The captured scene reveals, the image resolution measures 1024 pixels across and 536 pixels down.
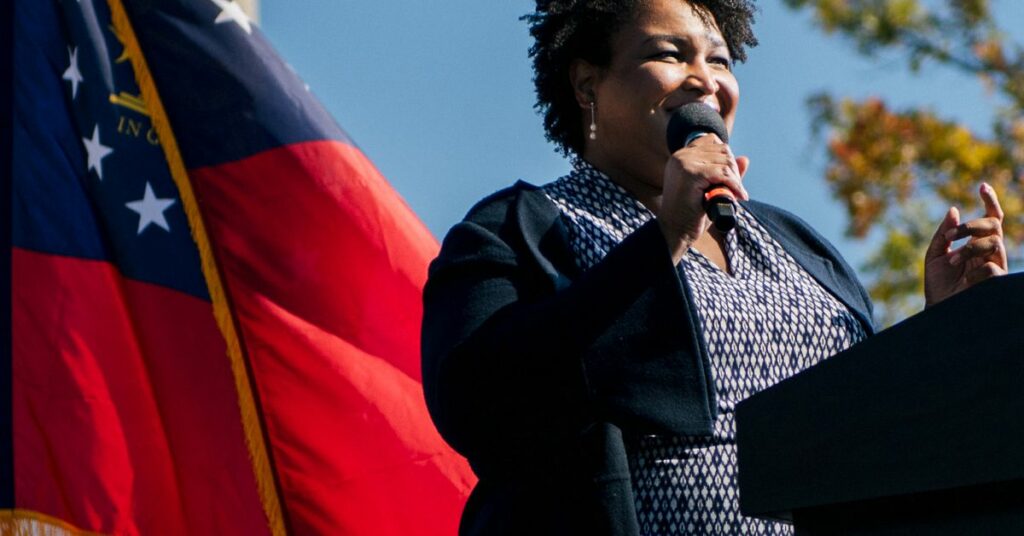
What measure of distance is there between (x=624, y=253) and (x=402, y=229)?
1770 millimetres

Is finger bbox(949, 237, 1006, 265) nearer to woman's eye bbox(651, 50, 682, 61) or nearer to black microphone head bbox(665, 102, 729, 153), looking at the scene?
black microphone head bbox(665, 102, 729, 153)

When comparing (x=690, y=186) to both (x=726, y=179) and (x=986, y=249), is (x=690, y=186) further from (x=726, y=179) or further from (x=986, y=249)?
(x=986, y=249)

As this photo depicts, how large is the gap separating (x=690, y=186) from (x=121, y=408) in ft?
5.84

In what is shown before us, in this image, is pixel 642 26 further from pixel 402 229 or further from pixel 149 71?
pixel 149 71

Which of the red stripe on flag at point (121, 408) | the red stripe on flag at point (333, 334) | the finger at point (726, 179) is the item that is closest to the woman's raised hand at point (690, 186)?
the finger at point (726, 179)

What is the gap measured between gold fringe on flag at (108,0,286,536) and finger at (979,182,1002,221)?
166 cm

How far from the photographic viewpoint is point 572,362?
2.09 m

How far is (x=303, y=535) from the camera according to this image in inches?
132

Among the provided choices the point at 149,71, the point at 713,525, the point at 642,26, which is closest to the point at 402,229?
the point at 149,71

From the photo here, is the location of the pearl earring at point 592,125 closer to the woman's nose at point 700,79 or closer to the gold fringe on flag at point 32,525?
the woman's nose at point 700,79

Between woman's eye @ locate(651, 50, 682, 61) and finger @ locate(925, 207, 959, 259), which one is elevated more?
woman's eye @ locate(651, 50, 682, 61)

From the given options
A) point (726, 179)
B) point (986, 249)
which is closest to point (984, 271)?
point (986, 249)

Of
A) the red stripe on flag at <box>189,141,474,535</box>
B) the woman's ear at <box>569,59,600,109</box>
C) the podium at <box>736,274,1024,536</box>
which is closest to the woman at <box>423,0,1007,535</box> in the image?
the woman's ear at <box>569,59,600,109</box>

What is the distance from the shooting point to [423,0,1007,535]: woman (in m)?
2.09
